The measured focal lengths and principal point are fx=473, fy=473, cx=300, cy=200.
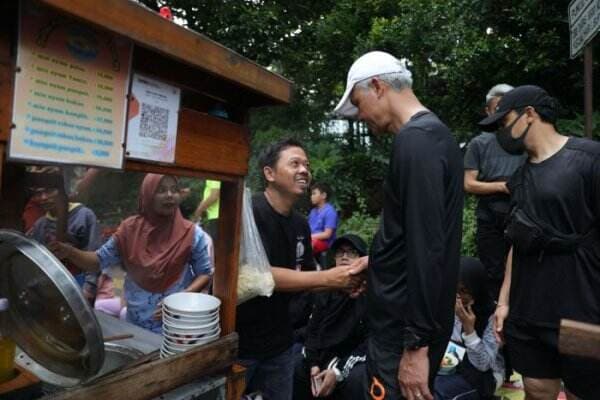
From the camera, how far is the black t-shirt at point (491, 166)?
12.0 feet

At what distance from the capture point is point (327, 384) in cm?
336

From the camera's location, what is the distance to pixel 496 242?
3.78 meters

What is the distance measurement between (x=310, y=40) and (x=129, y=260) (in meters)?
8.89

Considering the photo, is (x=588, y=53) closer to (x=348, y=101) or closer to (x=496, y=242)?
(x=496, y=242)

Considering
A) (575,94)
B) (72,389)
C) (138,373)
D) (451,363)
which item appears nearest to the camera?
(72,389)

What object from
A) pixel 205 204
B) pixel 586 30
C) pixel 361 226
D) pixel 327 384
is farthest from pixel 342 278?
pixel 361 226

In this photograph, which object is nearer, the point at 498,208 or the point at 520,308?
the point at 520,308

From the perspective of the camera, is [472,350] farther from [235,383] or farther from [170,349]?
[170,349]

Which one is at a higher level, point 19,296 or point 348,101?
point 348,101

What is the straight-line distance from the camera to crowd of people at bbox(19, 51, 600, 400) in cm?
182

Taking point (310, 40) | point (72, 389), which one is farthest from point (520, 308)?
point (310, 40)

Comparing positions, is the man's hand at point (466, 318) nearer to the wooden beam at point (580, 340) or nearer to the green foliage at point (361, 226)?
the wooden beam at point (580, 340)

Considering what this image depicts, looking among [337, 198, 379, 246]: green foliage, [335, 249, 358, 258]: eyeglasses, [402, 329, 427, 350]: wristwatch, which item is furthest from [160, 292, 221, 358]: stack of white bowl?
[337, 198, 379, 246]: green foliage

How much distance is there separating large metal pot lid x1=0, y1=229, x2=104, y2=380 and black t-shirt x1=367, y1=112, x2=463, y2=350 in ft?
3.51
